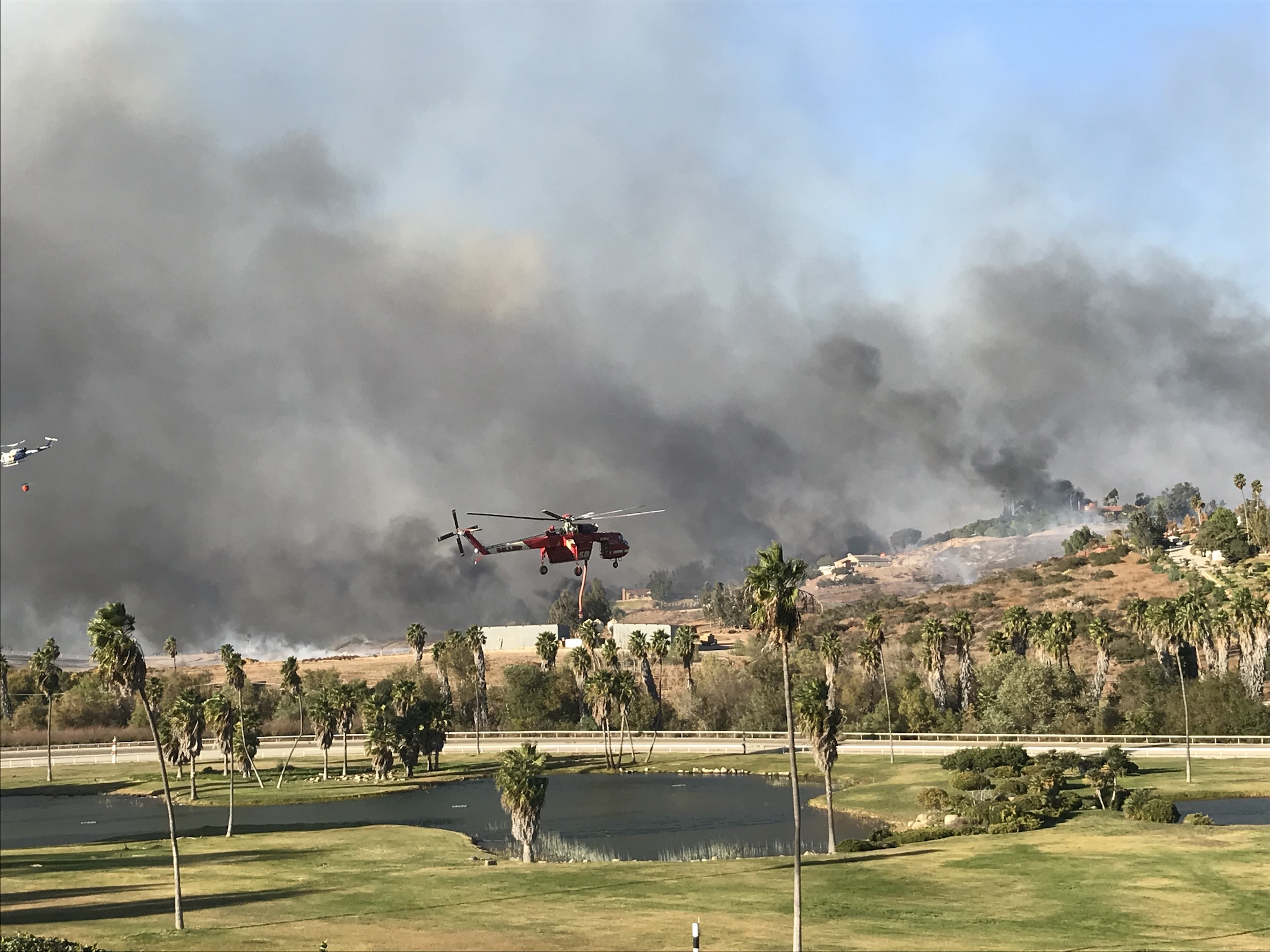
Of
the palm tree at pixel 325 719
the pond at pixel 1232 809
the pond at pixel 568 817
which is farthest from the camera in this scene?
the palm tree at pixel 325 719

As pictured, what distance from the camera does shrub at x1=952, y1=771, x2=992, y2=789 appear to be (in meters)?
103

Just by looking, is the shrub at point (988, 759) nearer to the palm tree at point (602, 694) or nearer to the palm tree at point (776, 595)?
the palm tree at point (602, 694)

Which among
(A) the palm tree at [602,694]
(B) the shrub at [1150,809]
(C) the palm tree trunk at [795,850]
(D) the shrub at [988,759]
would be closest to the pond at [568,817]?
(A) the palm tree at [602,694]

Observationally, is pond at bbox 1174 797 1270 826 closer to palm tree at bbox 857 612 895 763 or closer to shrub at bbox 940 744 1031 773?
shrub at bbox 940 744 1031 773

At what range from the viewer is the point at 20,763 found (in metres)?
170

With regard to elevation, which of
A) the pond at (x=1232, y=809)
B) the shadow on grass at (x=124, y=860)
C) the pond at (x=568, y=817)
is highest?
the shadow on grass at (x=124, y=860)

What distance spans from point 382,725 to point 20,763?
62362 mm

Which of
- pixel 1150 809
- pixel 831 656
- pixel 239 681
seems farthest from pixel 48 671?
pixel 1150 809

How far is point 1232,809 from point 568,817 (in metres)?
55.5

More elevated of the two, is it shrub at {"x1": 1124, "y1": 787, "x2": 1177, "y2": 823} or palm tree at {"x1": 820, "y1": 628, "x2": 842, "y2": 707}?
palm tree at {"x1": 820, "y1": 628, "x2": 842, "y2": 707}

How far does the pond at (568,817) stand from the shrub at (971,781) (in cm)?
917

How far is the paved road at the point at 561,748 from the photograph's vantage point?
139 meters

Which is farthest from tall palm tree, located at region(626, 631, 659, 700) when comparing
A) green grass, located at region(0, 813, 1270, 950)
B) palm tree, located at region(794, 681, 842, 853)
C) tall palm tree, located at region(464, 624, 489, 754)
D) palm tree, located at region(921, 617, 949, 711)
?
palm tree, located at region(794, 681, 842, 853)

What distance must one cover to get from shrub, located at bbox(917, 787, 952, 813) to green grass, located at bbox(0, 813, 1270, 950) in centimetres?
1128
